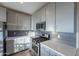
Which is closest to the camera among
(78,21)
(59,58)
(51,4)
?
(59,58)

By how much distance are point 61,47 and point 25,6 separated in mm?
880

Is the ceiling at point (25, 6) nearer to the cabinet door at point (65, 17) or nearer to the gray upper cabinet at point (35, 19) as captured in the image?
the gray upper cabinet at point (35, 19)

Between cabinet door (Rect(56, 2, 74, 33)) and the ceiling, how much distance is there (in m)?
0.30

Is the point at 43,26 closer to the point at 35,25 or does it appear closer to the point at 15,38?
the point at 35,25

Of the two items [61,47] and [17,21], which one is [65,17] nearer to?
[61,47]

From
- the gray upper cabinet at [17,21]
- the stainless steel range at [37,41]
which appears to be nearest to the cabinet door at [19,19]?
the gray upper cabinet at [17,21]

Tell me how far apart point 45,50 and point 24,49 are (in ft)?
1.18

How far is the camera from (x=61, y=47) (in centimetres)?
141

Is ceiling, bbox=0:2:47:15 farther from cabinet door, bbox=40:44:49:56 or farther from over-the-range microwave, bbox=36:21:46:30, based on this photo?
cabinet door, bbox=40:44:49:56

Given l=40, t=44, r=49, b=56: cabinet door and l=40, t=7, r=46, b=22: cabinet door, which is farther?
l=40, t=7, r=46, b=22: cabinet door

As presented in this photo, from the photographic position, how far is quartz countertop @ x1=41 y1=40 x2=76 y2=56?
1302mm

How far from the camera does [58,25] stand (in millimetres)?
1520

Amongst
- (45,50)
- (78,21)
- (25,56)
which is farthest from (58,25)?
(25,56)

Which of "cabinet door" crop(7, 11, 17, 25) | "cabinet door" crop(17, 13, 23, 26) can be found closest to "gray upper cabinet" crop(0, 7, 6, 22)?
"cabinet door" crop(7, 11, 17, 25)
